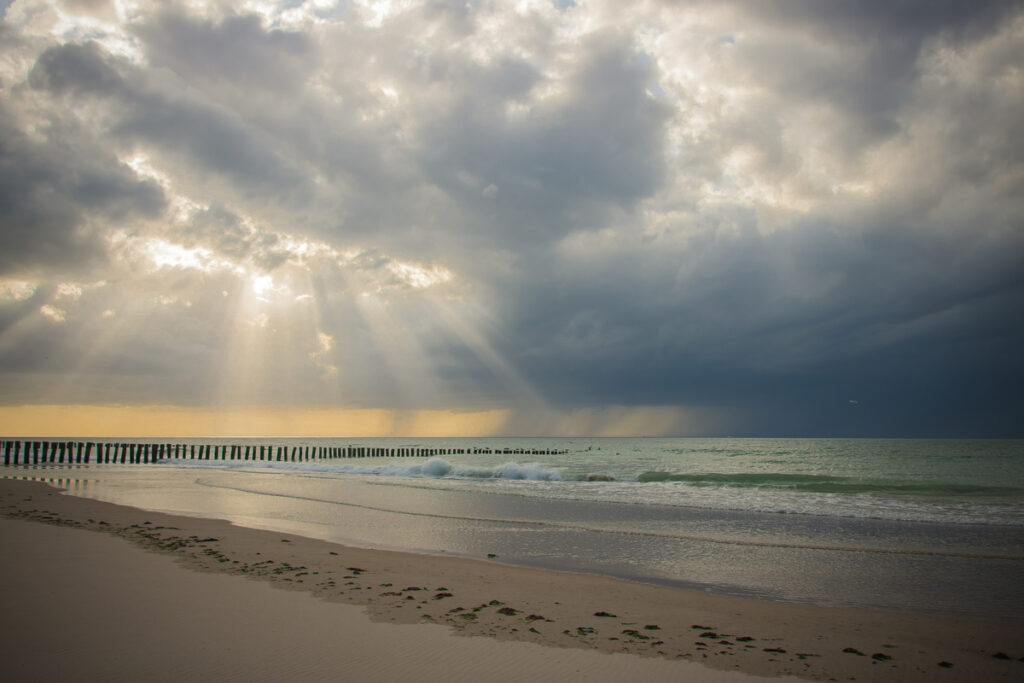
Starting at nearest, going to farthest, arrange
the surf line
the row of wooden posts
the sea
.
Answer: the sea < the surf line < the row of wooden posts

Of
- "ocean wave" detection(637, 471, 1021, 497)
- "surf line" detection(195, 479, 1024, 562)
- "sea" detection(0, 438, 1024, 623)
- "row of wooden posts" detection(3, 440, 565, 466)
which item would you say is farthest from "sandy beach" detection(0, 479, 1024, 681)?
"row of wooden posts" detection(3, 440, 565, 466)

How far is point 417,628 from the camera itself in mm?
5867

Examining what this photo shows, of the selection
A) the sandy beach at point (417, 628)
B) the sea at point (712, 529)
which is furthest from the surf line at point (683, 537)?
the sandy beach at point (417, 628)

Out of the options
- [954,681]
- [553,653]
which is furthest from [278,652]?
[954,681]

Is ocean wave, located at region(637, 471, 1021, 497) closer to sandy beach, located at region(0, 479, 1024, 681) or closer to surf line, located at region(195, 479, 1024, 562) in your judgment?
surf line, located at region(195, 479, 1024, 562)

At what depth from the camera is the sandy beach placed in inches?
189

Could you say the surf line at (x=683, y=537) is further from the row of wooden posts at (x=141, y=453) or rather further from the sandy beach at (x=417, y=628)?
the row of wooden posts at (x=141, y=453)

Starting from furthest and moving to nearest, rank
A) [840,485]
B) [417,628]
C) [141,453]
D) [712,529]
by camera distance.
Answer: [141,453] → [840,485] → [712,529] → [417,628]

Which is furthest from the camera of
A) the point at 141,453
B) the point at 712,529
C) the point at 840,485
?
the point at 141,453

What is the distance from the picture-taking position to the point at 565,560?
10.5m

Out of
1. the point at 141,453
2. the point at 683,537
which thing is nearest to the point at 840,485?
the point at 683,537

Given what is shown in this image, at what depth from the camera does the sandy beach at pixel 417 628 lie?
480 cm

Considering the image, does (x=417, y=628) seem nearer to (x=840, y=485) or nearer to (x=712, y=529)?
(x=712, y=529)

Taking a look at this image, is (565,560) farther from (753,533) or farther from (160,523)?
(160,523)
